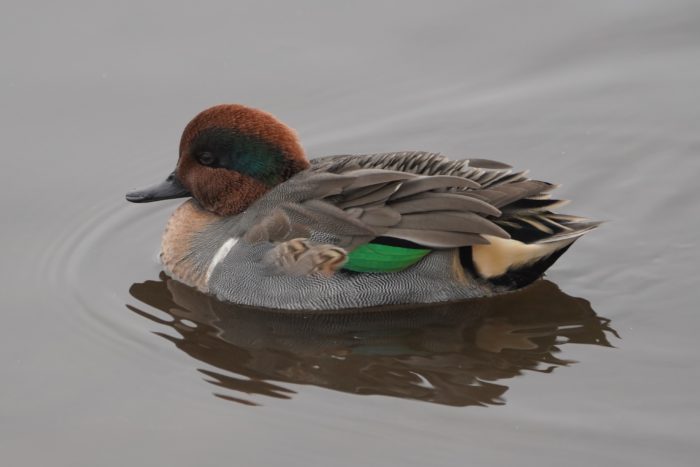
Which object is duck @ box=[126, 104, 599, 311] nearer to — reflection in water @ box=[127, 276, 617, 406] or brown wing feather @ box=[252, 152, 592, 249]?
brown wing feather @ box=[252, 152, 592, 249]

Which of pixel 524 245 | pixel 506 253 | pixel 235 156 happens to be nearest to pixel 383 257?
pixel 506 253

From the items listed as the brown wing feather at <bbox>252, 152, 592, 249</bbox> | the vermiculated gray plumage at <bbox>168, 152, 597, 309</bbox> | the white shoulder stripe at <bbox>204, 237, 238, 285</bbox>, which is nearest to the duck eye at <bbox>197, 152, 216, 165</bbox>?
the vermiculated gray plumage at <bbox>168, 152, 597, 309</bbox>

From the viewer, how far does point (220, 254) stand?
27.9ft

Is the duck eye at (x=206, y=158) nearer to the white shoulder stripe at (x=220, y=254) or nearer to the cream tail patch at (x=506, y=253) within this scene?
the white shoulder stripe at (x=220, y=254)

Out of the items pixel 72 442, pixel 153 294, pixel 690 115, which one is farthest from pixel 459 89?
pixel 72 442

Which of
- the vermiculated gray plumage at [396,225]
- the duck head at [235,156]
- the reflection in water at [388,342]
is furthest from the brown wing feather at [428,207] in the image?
the reflection in water at [388,342]

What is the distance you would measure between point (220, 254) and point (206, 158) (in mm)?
721

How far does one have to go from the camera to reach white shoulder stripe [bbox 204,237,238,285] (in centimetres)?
846

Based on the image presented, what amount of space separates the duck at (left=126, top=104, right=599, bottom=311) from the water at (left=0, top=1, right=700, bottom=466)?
0.22 m

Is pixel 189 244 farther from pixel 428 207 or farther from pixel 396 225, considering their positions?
pixel 428 207

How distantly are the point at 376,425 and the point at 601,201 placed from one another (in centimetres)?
314

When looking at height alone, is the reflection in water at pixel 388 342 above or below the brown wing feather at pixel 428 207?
below

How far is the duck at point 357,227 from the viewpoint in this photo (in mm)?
7973

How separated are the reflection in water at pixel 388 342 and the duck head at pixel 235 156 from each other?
0.73 meters
